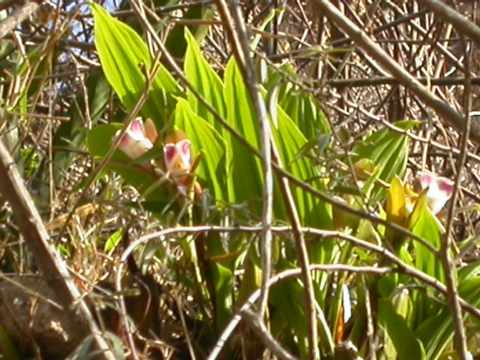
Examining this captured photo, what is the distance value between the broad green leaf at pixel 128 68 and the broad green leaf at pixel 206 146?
0.10 m

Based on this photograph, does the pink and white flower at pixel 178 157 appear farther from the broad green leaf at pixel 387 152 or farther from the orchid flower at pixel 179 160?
the broad green leaf at pixel 387 152

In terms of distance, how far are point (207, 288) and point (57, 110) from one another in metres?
0.92

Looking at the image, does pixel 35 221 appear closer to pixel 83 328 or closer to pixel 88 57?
pixel 83 328

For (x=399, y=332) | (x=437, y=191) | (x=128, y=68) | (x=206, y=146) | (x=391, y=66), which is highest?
(x=391, y=66)

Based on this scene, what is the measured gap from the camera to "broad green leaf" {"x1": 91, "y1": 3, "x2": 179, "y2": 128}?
205 centimetres

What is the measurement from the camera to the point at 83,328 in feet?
4.21

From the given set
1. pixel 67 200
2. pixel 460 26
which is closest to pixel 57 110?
pixel 67 200

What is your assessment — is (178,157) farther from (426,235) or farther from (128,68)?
(426,235)

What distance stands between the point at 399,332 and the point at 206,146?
42cm

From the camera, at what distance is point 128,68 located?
81.9 inches

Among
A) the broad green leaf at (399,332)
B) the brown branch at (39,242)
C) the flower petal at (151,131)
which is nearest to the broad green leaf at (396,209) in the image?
the broad green leaf at (399,332)

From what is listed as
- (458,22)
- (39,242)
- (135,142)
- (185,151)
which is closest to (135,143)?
(135,142)

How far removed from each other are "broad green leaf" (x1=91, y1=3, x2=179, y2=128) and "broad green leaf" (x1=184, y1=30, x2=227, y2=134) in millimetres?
40

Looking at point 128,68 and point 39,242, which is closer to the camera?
point 39,242
